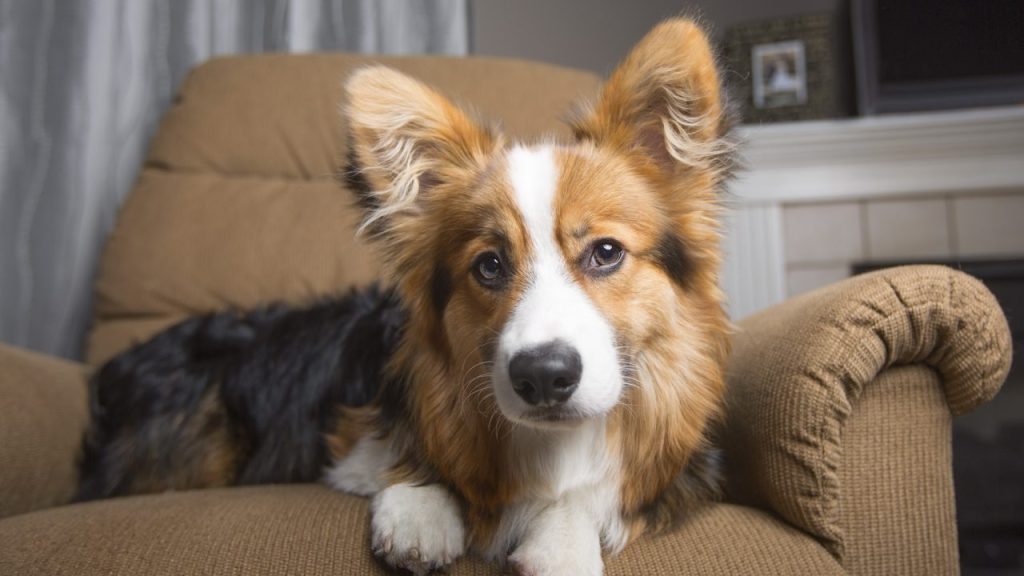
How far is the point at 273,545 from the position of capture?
1.17 metres

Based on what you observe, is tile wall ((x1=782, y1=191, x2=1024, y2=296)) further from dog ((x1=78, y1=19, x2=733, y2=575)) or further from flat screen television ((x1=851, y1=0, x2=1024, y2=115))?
dog ((x1=78, y1=19, x2=733, y2=575))

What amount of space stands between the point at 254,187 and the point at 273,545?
1.43 metres

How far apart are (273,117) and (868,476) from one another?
1.93m

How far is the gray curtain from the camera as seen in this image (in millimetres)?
2504

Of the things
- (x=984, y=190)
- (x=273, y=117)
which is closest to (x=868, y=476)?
(x=273, y=117)

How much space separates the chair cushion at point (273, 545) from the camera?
1138 millimetres

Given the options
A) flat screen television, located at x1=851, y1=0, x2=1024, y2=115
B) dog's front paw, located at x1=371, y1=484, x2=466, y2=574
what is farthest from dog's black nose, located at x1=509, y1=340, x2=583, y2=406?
flat screen television, located at x1=851, y1=0, x2=1024, y2=115

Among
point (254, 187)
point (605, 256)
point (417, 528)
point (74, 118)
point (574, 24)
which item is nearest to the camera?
point (417, 528)

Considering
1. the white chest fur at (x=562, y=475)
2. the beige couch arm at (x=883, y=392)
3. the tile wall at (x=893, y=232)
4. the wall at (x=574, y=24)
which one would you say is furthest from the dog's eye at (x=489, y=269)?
the wall at (x=574, y=24)

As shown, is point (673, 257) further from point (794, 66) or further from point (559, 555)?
point (794, 66)

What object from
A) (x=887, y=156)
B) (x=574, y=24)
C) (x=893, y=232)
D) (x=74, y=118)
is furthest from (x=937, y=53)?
(x=74, y=118)

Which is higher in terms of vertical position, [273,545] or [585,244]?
[585,244]

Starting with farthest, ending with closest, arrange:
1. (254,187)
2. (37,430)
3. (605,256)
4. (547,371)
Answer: (254,187)
(37,430)
(605,256)
(547,371)

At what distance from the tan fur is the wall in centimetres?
191
